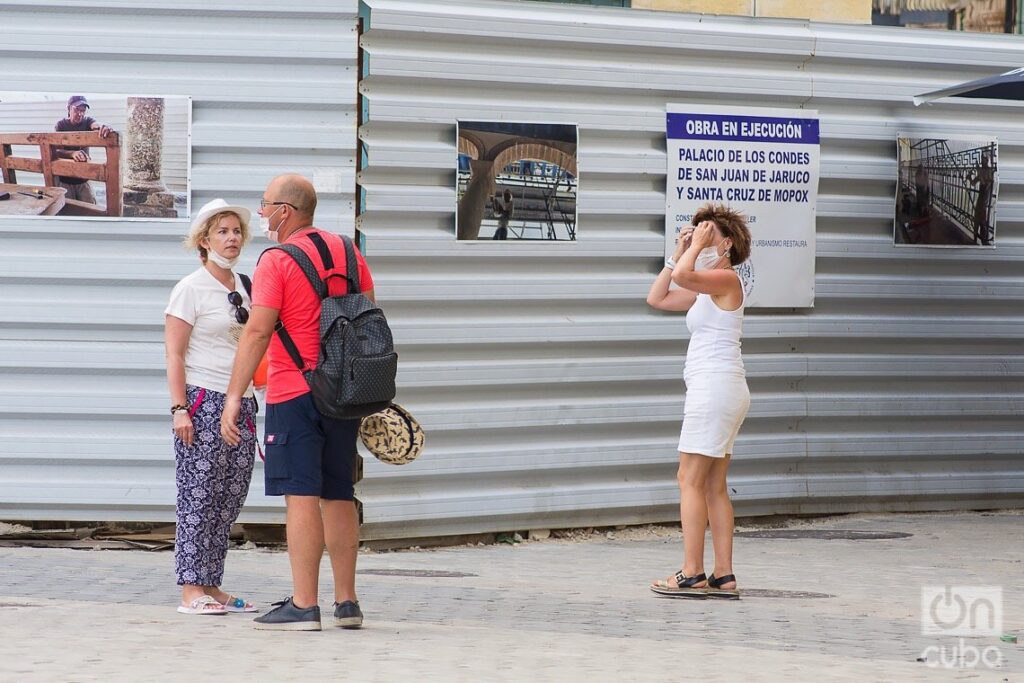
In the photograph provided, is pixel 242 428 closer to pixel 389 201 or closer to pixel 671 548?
pixel 389 201

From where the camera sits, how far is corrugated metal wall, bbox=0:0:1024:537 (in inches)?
351

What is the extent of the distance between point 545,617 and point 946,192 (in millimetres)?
5446

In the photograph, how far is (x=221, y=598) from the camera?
7016 mm

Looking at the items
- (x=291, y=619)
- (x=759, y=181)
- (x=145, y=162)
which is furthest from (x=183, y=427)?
(x=759, y=181)

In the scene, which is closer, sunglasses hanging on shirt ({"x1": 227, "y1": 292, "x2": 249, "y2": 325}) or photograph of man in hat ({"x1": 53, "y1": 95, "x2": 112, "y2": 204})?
sunglasses hanging on shirt ({"x1": 227, "y1": 292, "x2": 249, "y2": 325})

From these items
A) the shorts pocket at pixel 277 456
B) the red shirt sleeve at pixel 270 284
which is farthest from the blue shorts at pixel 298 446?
the red shirt sleeve at pixel 270 284

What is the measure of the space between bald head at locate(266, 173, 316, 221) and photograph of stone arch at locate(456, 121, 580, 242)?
285cm

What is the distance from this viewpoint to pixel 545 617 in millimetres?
6996

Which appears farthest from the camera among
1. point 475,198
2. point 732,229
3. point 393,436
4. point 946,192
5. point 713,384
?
point 946,192

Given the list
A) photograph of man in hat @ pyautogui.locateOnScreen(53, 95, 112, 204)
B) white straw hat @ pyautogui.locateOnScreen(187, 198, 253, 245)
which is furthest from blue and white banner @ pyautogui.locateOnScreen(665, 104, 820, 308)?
white straw hat @ pyautogui.locateOnScreen(187, 198, 253, 245)

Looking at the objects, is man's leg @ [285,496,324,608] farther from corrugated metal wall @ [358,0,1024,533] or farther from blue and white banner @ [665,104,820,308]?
blue and white banner @ [665,104,820,308]

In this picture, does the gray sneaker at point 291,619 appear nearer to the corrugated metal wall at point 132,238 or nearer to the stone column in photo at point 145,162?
the corrugated metal wall at point 132,238

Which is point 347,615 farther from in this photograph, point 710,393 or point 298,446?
point 710,393

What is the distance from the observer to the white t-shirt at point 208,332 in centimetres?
691
